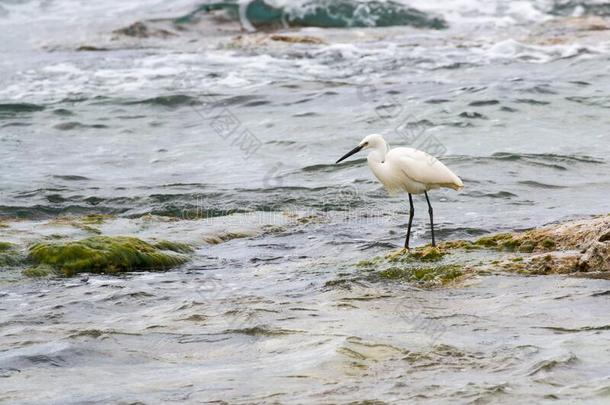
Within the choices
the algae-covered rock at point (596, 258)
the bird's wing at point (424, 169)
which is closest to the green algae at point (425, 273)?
the algae-covered rock at point (596, 258)

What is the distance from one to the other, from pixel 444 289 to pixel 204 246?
2716 millimetres

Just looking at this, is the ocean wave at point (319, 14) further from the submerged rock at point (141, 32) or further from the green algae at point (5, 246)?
the green algae at point (5, 246)

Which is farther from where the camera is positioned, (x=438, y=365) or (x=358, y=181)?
(x=358, y=181)

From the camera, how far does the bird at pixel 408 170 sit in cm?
810

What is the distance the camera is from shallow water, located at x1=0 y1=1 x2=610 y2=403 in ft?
17.7

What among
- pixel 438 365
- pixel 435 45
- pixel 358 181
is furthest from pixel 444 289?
pixel 435 45

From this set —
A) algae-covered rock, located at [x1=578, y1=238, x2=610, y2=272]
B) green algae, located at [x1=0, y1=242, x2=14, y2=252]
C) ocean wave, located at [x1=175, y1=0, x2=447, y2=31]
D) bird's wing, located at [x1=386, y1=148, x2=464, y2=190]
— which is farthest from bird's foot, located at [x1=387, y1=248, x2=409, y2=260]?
ocean wave, located at [x1=175, y1=0, x2=447, y2=31]

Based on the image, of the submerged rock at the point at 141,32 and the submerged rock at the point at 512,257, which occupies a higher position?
the submerged rock at the point at 141,32

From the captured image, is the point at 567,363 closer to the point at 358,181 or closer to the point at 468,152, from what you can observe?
the point at 358,181

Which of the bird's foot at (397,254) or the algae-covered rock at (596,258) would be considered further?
the bird's foot at (397,254)

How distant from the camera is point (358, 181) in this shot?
38.1ft

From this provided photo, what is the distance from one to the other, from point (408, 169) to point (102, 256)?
8.08 feet

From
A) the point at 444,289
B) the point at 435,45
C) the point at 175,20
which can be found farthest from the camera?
the point at 175,20

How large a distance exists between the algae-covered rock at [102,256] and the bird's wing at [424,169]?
1.89 meters
